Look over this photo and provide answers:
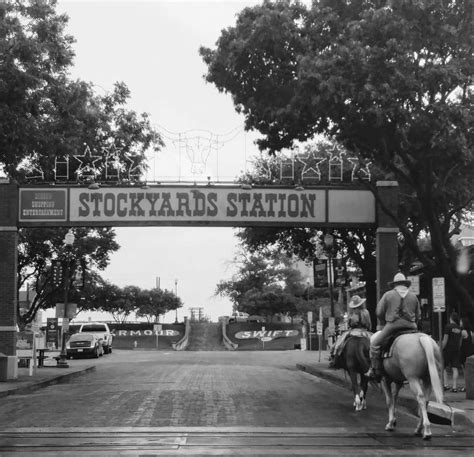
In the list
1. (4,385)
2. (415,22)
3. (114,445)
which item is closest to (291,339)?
(4,385)

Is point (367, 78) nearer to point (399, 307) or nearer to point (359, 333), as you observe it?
point (359, 333)

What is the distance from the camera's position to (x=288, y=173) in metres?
31.5

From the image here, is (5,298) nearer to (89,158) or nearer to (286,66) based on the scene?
(89,158)

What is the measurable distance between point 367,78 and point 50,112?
8.32 metres

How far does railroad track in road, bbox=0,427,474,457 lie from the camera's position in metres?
10.1

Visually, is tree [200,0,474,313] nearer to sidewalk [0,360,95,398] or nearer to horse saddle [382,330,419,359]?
horse saddle [382,330,419,359]

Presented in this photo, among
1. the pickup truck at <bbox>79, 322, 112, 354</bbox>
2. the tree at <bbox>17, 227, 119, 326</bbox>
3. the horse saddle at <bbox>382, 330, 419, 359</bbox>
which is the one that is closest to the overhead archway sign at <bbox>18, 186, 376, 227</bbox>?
the horse saddle at <bbox>382, 330, 419, 359</bbox>

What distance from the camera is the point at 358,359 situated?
15.0m

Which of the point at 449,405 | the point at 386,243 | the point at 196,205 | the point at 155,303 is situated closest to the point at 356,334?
the point at 449,405

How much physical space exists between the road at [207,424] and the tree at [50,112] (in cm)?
609

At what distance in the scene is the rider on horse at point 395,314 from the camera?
39.6 ft

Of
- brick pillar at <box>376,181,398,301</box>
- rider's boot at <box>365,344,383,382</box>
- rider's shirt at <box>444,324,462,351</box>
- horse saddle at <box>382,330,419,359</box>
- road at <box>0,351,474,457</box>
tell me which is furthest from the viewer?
brick pillar at <box>376,181,398,301</box>

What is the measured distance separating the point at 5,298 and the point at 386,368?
14979mm

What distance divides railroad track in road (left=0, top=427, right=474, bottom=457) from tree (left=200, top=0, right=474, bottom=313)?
7.54 metres
